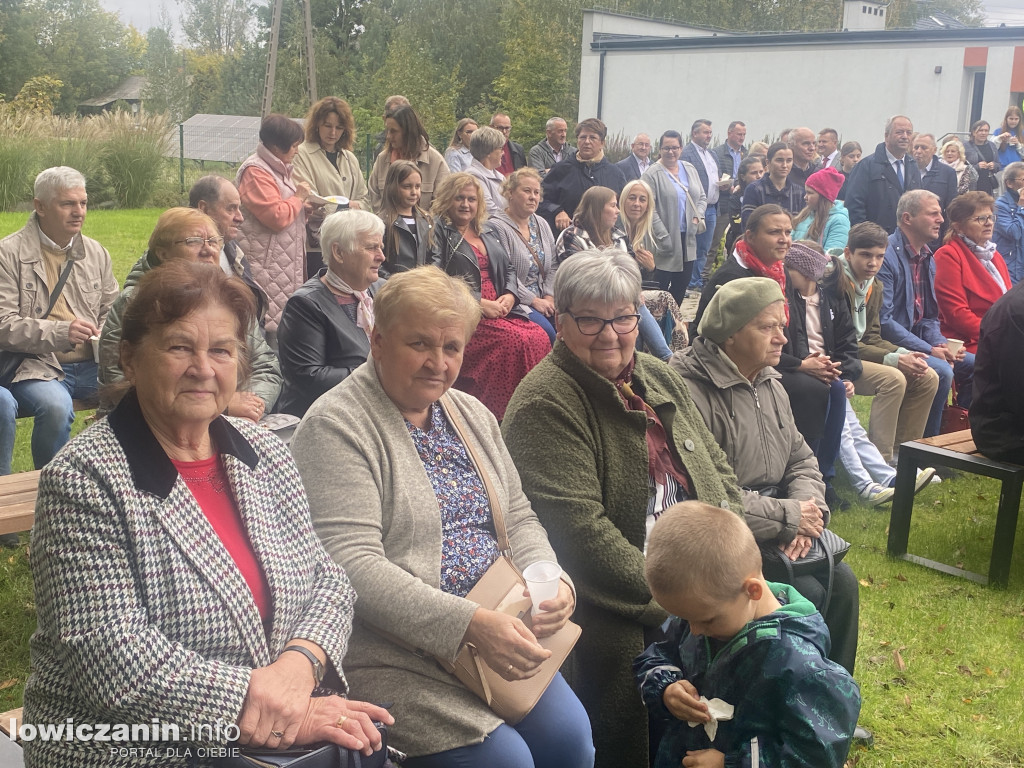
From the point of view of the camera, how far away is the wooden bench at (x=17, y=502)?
3.33m

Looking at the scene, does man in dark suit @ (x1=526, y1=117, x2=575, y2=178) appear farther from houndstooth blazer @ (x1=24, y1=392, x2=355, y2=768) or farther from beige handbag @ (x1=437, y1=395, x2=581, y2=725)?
houndstooth blazer @ (x1=24, y1=392, x2=355, y2=768)

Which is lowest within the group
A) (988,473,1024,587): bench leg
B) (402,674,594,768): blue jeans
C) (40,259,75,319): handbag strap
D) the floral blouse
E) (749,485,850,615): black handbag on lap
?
(988,473,1024,587): bench leg

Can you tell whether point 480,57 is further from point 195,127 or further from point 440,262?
point 440,262

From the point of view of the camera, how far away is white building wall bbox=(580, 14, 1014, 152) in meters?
25.5

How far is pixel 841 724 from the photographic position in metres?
2.32

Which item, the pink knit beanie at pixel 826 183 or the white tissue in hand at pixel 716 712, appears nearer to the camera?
the white tissue in hand at pixel 716 712

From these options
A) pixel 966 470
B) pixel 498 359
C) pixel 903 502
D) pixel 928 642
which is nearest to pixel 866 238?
pixel 966 470

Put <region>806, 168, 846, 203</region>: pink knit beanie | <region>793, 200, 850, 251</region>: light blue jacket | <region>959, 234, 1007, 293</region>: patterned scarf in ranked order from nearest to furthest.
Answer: <region>959, 234, 1007, 293</region>: patterned scarf → <region>793, 200, 850, 251</region>: light blue jacket → <region>806, 168, 846, 203</region>: pink knit beanie

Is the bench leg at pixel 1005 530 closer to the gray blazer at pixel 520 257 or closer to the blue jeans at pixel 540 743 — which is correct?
the gray blazer at pixel 520 257

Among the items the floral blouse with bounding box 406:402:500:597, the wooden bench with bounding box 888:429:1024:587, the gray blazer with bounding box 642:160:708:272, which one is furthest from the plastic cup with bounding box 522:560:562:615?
the gray blazer with bounding box 642:160:708:272

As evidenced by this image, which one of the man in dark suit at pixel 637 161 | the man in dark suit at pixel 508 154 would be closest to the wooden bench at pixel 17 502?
the man in dark suit at pixel 508 154

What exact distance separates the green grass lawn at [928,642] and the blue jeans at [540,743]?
1.42 metres

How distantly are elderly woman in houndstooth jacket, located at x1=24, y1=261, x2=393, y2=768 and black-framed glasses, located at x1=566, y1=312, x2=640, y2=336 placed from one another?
1.20m

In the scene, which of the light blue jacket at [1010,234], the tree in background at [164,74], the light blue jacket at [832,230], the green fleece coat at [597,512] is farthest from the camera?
the tree in background at [164,74]
